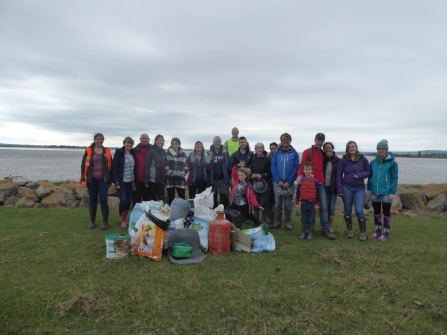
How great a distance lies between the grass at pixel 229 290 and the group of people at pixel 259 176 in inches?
33.6

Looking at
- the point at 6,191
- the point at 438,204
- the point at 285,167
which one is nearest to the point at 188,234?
the point at 285,167

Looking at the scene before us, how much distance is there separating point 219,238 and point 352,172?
287 cm

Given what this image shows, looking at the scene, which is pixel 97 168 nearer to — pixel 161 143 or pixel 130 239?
pixel 161 143

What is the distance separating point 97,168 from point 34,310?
3471mm

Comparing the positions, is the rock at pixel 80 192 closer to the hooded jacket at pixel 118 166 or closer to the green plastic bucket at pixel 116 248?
the hooded jacket at pixel 118 166

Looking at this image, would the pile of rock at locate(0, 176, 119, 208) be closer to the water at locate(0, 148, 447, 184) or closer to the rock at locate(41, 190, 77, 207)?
the rock at locate(41, 190, 77, 207)

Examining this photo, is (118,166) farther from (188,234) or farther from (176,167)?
(188,234)

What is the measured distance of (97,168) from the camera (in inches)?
243

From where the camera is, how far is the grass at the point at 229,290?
9.41 feet

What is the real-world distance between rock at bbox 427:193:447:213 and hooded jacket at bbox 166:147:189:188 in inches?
333

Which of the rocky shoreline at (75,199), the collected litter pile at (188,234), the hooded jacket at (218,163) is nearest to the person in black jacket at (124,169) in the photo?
the collected litter pile at (188,234)

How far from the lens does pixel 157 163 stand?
6605 mm

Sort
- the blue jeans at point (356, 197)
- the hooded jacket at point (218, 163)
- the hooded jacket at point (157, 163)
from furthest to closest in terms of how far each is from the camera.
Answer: the hooded jacket at point (218, 163) → the hooded jacket at point (157, 163) → the blue jeans at point (356, 197)

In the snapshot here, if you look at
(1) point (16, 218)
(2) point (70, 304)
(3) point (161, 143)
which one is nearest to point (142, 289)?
(2) point (70, 304)
